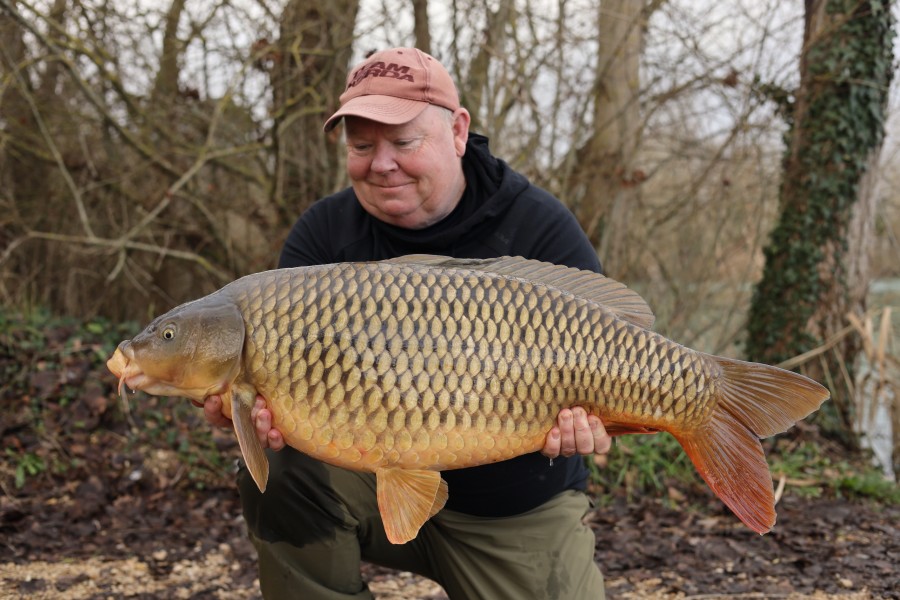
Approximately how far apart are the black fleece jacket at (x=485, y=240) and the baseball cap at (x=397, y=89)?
21 centimetres

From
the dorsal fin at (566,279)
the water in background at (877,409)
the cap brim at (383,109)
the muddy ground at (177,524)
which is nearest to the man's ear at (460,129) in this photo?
the cap brim at (383,109)

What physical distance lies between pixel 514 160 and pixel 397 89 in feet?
8.71

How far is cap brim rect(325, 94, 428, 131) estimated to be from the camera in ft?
5.77

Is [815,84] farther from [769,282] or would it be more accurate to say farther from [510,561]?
[510,561]

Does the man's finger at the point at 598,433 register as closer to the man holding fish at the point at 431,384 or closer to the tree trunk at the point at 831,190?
the man holding fish at the point at 431,384

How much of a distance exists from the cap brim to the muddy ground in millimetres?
1323

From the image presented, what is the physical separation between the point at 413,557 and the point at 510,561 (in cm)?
24

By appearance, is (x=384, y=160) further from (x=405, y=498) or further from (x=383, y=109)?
(x=405, y=498)

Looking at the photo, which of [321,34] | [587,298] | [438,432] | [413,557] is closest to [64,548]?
[413,557]

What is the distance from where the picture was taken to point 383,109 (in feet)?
5.87

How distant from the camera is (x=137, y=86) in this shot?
473cm

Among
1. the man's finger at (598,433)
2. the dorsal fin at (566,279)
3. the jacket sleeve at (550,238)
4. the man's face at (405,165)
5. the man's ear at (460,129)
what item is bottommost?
the man's finger at (598,433)

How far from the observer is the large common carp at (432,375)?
1435 mm

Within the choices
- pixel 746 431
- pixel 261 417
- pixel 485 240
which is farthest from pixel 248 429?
pixel 746 431
